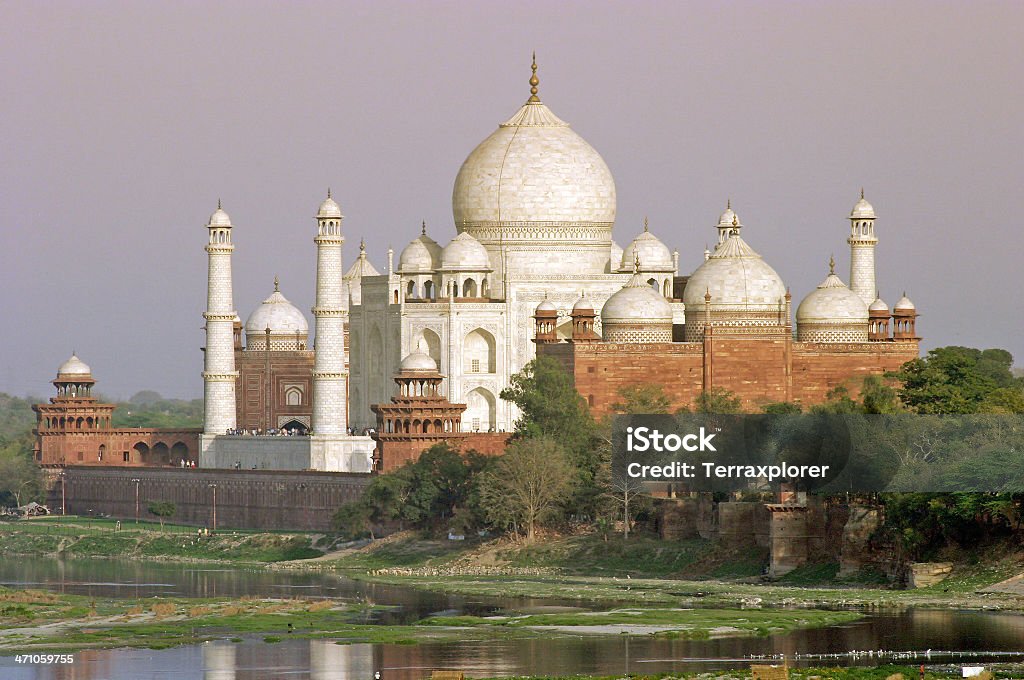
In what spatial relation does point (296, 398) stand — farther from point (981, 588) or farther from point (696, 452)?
point (981, 588)

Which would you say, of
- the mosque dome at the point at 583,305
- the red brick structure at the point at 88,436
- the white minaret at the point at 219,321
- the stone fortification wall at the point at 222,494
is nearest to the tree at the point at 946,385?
the mosque dome at the point at 583,305

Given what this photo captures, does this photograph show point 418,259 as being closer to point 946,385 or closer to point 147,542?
point 147,542

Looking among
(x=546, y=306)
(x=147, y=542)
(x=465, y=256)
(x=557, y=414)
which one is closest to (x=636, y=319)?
(x=546, y=306)

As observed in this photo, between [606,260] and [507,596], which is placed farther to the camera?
[606,260]

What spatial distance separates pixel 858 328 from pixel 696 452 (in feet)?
52.0

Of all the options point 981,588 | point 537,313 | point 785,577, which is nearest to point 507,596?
point 785,577

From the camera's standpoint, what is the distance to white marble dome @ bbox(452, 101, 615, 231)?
270ft

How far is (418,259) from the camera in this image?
82938 millimetres

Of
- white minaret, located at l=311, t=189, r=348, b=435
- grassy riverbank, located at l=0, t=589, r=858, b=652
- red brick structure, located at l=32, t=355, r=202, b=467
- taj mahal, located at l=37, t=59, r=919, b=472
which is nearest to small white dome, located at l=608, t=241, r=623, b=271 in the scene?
taj mahal, located at l=37, t=59, r=919, b=472

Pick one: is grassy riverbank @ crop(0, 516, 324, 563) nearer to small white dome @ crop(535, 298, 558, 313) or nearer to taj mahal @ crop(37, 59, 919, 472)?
taj mahal @ crop(37, 59, 919, 472)

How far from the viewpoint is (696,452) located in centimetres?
6694

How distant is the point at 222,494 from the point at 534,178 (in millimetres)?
13247

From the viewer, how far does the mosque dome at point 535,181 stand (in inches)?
3246

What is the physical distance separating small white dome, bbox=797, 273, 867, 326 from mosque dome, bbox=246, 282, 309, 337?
22.3m
